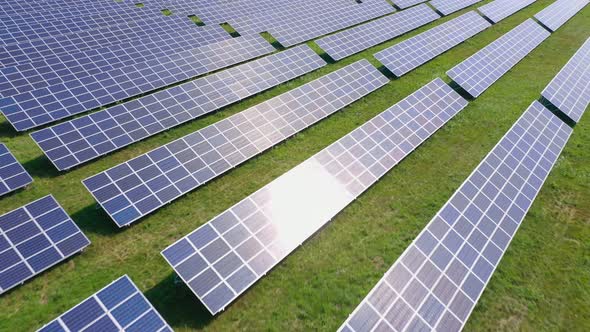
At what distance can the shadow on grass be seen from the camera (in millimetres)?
15266

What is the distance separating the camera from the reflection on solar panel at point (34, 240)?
1542 cm

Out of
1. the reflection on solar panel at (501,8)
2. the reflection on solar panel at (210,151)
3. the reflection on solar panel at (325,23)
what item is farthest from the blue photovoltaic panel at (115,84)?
the reflection on solar panel at (501,8)

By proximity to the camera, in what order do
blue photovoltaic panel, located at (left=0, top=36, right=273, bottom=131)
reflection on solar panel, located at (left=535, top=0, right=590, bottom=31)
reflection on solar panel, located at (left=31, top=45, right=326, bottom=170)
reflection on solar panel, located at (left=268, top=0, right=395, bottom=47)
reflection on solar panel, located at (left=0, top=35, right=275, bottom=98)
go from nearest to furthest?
reflection on solar panel, located at (left=31, top=45, right=326, bottom=170)
blue photovoltaic panel, located at (left=0, top=36, right=273, bottom=131)
reflection on solar panel, located at (left=0, top=35, right=275, bottom=98)
reflection on solar panel, located at (left=268, top=0, right=395, bottom=47)
reflection on solar panel, located at (left=535, top=0, right=590, bottom=31)

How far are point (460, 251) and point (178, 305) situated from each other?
13941 millimetres

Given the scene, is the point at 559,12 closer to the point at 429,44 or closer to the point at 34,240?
the point at 429,44

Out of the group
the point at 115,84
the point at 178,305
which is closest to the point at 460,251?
the point at 178,305

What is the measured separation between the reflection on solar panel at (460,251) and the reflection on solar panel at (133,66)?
24.0 metres

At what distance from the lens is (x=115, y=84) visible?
28266 millimetres

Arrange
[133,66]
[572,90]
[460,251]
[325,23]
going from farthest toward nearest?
[325,23] < [572,90] < [133,66] < [460,251]

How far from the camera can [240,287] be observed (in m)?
15.7

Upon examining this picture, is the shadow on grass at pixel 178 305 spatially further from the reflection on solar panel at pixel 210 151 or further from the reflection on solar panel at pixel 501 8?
the reflection on solar panel at pixel 501 8

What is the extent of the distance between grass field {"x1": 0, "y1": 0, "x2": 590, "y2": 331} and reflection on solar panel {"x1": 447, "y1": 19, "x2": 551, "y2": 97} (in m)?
8.28

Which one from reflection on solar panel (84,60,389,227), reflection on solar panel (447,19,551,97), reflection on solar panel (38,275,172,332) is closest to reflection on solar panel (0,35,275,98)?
reflection on solar panel (84,60,389,227)

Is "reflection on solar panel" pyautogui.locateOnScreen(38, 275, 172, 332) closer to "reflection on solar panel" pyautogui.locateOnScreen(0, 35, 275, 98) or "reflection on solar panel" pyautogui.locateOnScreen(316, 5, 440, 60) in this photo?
"reflection on solar panel" pyautogui.locateOnScreen(0, 35, 275, 98)
